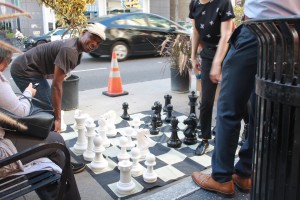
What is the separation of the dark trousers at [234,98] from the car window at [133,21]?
8.99 meters

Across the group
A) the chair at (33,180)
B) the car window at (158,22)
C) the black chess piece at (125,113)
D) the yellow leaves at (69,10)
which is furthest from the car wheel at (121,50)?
the chair at (33,180)

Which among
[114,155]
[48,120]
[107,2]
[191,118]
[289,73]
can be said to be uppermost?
[107,2]

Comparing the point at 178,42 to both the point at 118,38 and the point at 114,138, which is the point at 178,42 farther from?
the point at 118,38

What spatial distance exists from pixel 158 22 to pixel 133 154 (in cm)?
935

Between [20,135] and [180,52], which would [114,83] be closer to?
[180,52]

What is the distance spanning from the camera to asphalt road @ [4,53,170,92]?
7645 mm

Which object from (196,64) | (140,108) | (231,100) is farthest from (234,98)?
(140,108)

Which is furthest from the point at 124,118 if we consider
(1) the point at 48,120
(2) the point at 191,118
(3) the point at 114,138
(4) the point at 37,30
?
(4) the point at 37,30

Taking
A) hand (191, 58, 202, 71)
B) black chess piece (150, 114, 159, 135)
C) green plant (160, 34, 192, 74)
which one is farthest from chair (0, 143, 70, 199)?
green plant (160, 34, 192, 74)

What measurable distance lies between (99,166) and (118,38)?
824 centimetres

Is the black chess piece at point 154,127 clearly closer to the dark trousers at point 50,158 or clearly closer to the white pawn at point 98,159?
the white pawn at point 98,159

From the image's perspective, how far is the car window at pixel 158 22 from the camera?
11.5 metres

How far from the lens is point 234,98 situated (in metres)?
2.19

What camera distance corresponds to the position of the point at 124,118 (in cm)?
453
